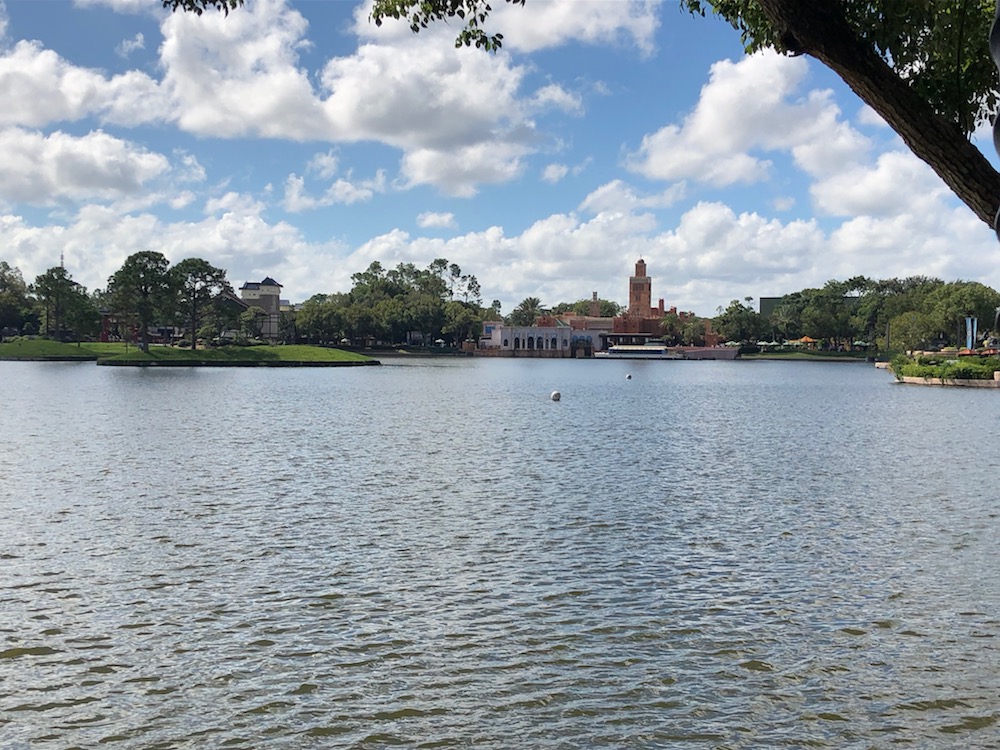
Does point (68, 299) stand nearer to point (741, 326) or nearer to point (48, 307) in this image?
point (48, 307)

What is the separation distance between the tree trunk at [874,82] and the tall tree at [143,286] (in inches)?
3917

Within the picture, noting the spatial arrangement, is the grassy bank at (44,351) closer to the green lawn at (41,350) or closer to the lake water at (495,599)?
the green lawn at (41,350)

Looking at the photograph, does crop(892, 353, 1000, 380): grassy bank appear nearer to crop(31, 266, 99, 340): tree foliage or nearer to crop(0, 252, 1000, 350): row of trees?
crop(0, 252, 1000, 350): row of trees

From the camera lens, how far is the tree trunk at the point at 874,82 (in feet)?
17.7

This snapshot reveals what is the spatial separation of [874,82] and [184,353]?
10201cm

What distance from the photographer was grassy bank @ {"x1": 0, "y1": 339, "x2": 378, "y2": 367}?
99.2m

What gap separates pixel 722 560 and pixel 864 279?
174m

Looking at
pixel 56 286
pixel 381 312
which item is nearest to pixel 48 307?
pixel 56 286

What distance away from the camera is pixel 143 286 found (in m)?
98.3

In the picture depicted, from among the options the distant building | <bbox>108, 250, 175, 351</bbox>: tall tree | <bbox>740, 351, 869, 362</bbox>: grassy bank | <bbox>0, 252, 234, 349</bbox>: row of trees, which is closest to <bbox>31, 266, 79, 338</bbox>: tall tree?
<bbox>0, 252, 234, 349</bbox>: row of trees

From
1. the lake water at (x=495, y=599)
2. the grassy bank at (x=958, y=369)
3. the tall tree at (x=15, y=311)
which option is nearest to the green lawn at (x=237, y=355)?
the tall tree at (x=15, y=311)

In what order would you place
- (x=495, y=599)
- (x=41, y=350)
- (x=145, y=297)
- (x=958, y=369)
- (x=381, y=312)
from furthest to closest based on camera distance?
(x=381, y=312)
(x=41, y=350)
(x=145, y=297)
(x=958, y=369)
(x=495, y=599)

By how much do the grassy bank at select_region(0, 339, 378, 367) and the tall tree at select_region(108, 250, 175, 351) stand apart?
187 inches

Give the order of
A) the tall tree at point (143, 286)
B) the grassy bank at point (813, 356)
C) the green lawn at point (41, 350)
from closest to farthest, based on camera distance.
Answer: the tall tree at point (143, 286), the green lawn at point (41, 350), the grassy bank at point (813, 356)
